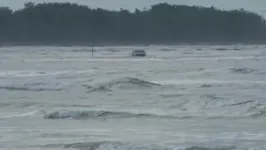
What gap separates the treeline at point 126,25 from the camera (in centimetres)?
10200

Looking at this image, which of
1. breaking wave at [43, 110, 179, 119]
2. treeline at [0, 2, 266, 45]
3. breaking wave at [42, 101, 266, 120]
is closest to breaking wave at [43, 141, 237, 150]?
breaking wave at [42, 101, 266, 120]

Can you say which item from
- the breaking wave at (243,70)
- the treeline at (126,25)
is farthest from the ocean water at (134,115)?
the treeline at (126,25)

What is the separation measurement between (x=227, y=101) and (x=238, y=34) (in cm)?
9182

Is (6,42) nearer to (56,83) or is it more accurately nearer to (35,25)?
(35,25)

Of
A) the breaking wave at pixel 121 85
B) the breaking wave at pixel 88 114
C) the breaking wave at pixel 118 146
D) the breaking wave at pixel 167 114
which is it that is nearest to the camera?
the breaking wave at pixel 118 146

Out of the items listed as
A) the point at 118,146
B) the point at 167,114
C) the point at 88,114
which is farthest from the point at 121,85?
the point at 118,146

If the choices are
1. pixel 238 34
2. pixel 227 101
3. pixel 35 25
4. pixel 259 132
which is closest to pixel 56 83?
pixel 227 101

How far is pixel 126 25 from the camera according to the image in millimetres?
105375

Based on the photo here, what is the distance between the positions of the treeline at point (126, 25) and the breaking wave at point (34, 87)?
232ft

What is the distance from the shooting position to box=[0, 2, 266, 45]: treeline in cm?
10200

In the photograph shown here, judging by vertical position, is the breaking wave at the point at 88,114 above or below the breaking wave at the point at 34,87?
above

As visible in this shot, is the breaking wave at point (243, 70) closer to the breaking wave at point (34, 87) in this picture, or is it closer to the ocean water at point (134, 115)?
the ocean water at point (134, 115)

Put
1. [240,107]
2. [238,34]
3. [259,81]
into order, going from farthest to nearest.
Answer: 1. [238,34]
2. [259,81]
3. [240,107]

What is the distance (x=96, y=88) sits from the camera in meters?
27.4
